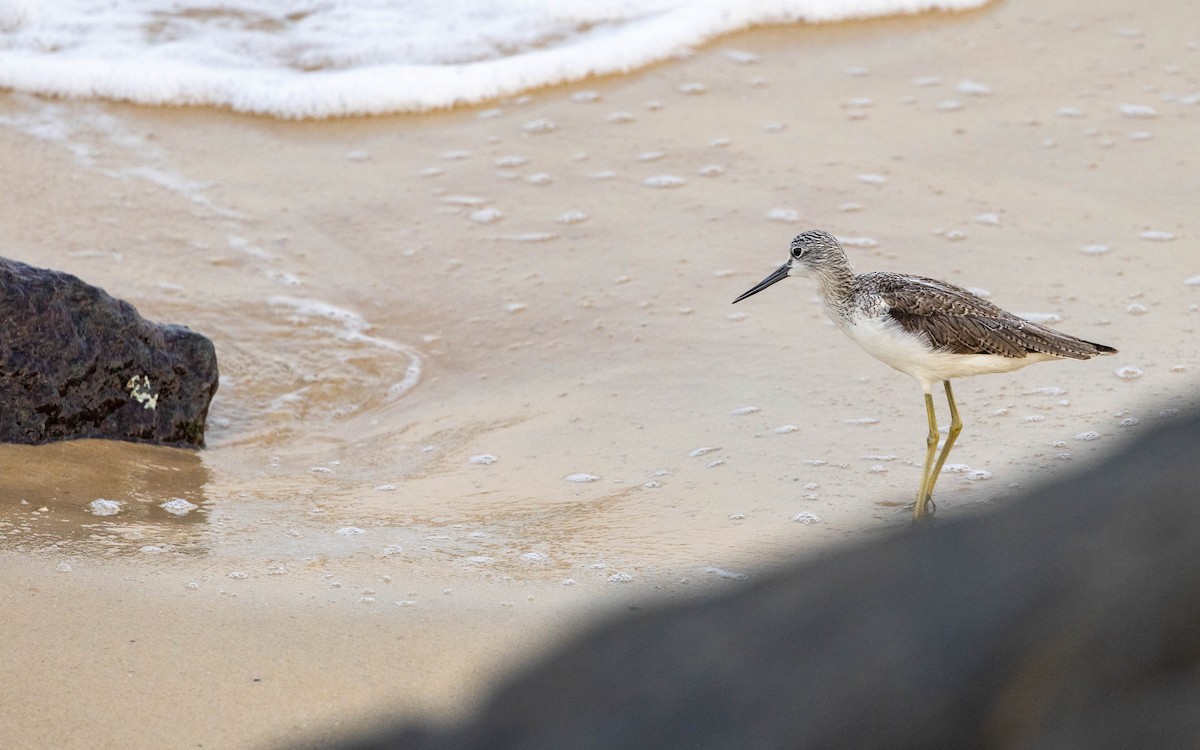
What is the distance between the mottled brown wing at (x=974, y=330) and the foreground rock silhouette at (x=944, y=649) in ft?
13.6

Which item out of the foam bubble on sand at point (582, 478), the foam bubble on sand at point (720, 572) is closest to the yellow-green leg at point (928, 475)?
the foam bubble on sand at point (720, 572)

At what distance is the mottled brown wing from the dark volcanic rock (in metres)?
3.01

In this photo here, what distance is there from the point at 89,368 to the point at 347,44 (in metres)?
6.45

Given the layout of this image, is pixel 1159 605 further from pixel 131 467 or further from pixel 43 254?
pixel 43 254

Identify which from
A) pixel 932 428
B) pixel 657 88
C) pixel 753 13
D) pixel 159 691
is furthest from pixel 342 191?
pixel 159 691

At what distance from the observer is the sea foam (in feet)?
34.1

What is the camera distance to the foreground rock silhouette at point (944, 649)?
1033 millimetres

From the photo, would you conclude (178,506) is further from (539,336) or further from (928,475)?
(928,475)

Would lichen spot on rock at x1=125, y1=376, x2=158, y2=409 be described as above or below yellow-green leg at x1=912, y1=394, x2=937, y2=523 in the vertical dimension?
above

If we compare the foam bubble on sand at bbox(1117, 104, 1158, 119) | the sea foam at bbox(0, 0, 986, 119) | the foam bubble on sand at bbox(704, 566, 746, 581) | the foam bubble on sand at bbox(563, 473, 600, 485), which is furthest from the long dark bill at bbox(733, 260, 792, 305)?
the sea foam at bbox(0, 0, 986, 119)

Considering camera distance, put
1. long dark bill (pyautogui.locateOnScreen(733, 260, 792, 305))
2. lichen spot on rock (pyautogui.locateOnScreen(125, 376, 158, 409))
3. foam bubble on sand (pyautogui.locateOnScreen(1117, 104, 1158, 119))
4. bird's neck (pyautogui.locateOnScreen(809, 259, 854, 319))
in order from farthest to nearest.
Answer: foam bubble on sand (pyautogui.locateOnScreen(1117, 104, 1158, 119)), long dark bill (pyautogui.locateOnScreen(733, 260, 792, 305)), lichen spot on rock (pyautogui.locateOnScreen(125, 376, 158, 409)), bird's neck (pyautogui.locateOnScreen(809, 259, 854, 319))

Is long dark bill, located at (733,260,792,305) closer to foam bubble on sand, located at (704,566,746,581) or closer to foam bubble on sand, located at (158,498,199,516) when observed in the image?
foam bubble on sand, located at (704,566,746,581)

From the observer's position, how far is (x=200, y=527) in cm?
502

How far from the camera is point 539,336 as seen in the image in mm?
7188
